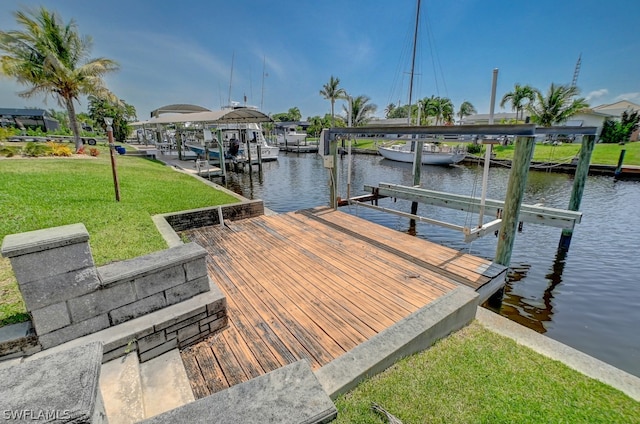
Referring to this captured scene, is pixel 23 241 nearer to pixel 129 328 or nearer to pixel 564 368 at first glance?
pixel 129 328

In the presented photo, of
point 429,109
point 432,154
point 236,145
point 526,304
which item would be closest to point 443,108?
point 429,109

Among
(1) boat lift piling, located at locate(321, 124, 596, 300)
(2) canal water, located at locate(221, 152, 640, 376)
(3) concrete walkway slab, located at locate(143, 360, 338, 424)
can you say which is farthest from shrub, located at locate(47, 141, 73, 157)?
(3) concrete walkway slab, located at locate(143, 360, 338, 424)

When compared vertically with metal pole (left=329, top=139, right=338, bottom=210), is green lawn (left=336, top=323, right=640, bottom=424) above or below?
below

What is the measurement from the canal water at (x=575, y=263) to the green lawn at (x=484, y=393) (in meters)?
2.84

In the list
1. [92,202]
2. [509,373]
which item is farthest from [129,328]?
[92,202]

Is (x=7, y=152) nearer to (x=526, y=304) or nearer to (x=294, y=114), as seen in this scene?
(x=526, y=304)

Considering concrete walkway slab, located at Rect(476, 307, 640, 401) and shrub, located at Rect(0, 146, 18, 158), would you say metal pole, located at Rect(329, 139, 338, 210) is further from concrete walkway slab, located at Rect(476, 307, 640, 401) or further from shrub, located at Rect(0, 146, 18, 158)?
shrub, located at Rect(0, 146, 18, 158)

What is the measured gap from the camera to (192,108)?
30219 mm

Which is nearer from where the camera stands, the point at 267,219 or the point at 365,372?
the point at 365,372

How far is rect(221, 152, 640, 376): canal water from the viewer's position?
5062 millimetres

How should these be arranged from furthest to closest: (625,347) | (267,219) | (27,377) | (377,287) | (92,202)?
1. (267,219)
2. (92,202)
3. (625,347)
4. (377,287)
5. (27,377)

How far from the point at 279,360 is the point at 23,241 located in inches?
98.0

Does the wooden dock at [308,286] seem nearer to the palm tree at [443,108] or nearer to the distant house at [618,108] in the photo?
the palm tree at [443,108]

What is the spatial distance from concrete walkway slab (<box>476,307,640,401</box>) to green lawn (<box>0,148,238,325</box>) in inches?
199
